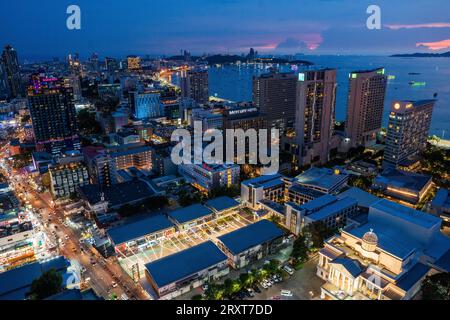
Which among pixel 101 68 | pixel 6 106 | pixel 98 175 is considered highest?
pixel 101 68

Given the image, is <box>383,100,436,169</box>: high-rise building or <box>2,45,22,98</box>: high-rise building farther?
<box>2,45,22,98</box>: high-rise building

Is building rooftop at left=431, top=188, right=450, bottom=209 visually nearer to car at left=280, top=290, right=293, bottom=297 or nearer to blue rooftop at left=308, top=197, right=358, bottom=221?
blue rooftop at left=308, top=197, right=358, bottom=221

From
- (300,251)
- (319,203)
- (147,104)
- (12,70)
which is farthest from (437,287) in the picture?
(12,70)

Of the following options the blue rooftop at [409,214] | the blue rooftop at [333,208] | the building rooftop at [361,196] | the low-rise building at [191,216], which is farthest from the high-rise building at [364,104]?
the low-rise building at [191,216]

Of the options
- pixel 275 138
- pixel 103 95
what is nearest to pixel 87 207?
pixel 275 138

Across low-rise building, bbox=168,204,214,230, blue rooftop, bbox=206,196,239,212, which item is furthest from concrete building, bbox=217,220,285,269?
blue rooftop, bbox=206,196,239,212
